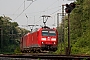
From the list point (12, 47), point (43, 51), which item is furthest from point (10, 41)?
point (43, 51)

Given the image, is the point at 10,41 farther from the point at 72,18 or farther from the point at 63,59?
the point at 63,59

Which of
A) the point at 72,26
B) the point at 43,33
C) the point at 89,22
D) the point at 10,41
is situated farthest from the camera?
the point at 10,41

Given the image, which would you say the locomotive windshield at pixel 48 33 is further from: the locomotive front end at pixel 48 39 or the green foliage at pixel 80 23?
the green foliage at pixel 80 23

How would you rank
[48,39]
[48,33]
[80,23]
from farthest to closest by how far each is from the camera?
1. [80,23]
2. [48,39]
3. [48,33]

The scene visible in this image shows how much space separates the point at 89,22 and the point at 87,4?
133 inches

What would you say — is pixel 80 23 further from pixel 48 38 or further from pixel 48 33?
pixel 48 33

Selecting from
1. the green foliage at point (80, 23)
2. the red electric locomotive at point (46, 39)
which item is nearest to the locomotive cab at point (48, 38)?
the red electric locomotive at point (46, 39)

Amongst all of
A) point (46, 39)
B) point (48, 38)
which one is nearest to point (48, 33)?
point (48, 38)

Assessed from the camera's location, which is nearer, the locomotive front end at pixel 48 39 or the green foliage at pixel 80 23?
the locomotive front end at pixel 48 39

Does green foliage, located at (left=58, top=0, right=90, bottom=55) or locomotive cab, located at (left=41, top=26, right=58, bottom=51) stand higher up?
green foliage, located at (left=58, top=0, right=90, bottom=55)

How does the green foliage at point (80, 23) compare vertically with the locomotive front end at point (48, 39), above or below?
above

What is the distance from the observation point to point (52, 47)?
3503 centimetres

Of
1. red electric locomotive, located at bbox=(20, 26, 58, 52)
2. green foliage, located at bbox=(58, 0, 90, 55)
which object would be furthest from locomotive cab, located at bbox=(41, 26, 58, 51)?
green foliage, located at bbox=(58, 0, 90, 55)

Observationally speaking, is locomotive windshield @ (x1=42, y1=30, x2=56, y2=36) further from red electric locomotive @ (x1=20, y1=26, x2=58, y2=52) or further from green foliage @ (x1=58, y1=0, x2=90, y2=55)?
green foliage @ (x1=58, y1=0, x2=90, y2=55)
